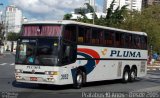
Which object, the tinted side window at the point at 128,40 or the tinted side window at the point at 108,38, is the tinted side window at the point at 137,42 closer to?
the tinted side window at the point at 128,40

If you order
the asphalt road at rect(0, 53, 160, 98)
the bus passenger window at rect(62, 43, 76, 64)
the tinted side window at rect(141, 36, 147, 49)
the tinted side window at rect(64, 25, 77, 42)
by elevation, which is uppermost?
the tinted side window at rect(64, 25, 77, 42)

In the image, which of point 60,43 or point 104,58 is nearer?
point 60,43

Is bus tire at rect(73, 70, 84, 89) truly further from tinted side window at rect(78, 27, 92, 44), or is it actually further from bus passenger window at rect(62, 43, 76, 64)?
tinted side window at rect(78, 27, 92, 44)

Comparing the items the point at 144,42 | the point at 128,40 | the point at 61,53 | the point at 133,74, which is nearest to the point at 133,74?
the point at 133,74

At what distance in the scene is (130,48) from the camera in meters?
26.8

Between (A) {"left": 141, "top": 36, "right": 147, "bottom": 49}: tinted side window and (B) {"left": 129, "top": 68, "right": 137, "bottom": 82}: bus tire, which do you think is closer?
(B) {"left": 129, "top": 68, "right": 137, "bottom": 82}: bus tire

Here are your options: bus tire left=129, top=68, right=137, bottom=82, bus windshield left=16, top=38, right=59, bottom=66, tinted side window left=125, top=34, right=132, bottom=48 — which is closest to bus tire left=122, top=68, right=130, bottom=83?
bus tire left=129, top=68, right=137, bottom=82

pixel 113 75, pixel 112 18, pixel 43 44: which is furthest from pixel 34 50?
pixel 112 18

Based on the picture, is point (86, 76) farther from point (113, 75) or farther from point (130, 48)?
point (130, 48)

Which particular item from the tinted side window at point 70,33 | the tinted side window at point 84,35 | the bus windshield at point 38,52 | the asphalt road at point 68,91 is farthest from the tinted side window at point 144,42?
the bus windshield at point 38,52

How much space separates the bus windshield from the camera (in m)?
19.7

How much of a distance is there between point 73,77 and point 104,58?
3.53 m

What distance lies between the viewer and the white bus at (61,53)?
64.8ft

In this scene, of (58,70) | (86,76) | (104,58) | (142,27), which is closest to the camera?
(58,70)
